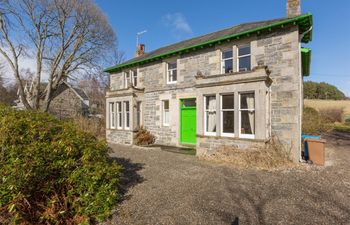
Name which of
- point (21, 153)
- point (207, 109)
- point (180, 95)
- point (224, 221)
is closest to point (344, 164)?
point (207, 109)

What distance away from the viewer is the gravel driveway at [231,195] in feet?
11.8

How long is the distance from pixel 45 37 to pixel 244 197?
2074 centimetres

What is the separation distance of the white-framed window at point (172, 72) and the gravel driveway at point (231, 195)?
6.35 m

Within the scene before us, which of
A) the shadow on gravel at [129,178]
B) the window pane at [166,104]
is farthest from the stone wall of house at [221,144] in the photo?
the window pane at [166,104]

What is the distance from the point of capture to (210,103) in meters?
9.39

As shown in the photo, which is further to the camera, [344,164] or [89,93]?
[89,93]

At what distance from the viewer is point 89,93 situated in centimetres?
3469

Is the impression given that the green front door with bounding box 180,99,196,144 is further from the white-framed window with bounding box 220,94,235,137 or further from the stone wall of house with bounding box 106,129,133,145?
the stone wall of house with bounding box 106,129,133,145

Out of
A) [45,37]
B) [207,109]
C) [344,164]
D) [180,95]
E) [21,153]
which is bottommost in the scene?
[344,164]

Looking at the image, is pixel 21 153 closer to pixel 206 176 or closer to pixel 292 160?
pixel 206 176

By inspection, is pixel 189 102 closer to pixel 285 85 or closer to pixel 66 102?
pixel 285 85

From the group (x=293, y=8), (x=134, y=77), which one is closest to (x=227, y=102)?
(x=293, y=8)

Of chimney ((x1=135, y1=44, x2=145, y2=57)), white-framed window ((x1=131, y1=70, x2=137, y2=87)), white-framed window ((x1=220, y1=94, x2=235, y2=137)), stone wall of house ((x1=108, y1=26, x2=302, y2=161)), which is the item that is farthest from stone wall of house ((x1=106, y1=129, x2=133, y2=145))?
chimney ((x1=135, y1=44, x2=145, y2=57))

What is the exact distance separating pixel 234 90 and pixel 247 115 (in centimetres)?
122
